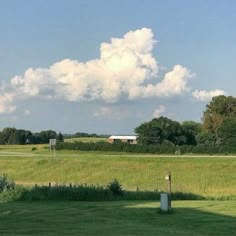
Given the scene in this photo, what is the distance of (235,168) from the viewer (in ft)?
149

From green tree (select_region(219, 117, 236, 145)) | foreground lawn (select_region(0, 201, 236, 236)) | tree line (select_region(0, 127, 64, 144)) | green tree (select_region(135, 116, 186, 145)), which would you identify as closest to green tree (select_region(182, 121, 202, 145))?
green tree (select_region(135, 116, 186, 145))

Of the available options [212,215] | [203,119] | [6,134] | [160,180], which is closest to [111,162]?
[160,180]

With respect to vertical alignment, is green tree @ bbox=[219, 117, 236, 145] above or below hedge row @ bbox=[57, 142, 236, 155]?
above

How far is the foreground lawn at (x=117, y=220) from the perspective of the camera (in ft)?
42.7

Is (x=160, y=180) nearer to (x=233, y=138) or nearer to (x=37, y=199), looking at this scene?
(x=37, y=199)

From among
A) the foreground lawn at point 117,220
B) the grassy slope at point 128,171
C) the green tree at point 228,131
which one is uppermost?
the green tree at point 228,131

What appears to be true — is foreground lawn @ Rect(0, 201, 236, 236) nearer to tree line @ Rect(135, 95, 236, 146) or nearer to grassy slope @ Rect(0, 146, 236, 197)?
grassy slope @ Rect(0, 146, 236, 197)

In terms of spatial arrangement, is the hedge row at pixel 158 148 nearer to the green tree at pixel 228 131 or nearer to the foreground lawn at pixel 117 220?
the green tree at pixel 228 131

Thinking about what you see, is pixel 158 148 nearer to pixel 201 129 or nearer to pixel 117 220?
pixel 201 129

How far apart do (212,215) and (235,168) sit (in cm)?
3017

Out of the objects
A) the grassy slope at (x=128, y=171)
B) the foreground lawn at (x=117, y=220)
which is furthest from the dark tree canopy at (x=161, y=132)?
the foreground lawn at (x=117, y=220)

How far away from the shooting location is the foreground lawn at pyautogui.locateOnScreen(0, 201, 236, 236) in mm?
13004

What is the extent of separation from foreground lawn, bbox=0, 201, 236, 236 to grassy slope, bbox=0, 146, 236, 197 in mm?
23171

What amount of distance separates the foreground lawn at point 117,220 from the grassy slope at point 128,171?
2317 cm
